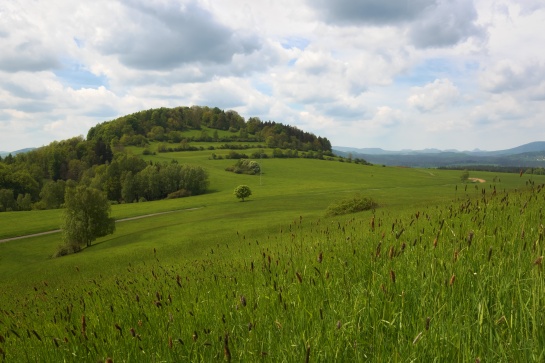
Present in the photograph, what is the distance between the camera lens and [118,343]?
429 cm

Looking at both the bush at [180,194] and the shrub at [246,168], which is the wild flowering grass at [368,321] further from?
the shrub at [246,168]

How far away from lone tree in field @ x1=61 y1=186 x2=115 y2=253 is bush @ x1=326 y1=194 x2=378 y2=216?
36.0 metres

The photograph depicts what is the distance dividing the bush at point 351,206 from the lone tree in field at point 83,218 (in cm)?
3603

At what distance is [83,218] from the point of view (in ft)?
188

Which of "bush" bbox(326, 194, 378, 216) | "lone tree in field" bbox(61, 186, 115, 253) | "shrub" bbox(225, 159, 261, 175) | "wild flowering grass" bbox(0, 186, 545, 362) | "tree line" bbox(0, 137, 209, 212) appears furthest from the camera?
"shrub" bbox(225, 159, 261, 175)

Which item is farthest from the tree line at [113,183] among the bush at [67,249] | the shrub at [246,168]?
the bush at [67,249]

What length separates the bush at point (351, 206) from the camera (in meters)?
51.0

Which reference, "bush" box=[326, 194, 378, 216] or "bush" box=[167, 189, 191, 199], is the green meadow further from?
"bush" box=[167, 189, 191, 199]

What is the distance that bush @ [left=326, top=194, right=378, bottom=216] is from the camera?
167 feet

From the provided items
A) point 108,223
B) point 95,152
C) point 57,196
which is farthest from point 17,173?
point 108,223

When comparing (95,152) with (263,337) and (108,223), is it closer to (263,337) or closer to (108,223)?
(108,223)

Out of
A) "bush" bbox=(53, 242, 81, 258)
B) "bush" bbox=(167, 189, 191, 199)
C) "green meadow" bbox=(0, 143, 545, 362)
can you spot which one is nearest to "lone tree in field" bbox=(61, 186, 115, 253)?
"bush" bbox=(53, 242, 81, 258)

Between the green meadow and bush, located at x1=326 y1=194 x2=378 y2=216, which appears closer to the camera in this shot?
the green meadow

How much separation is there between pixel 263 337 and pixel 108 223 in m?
61.9
